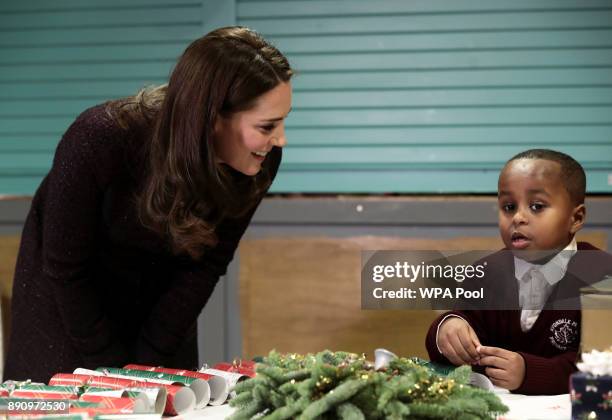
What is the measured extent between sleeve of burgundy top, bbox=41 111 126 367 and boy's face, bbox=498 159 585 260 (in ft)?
2.85

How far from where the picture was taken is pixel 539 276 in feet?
5.34

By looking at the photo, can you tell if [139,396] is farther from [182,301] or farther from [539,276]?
[539,276]

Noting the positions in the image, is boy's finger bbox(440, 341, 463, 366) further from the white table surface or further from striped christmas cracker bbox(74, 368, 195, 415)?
striped christmas cracker bbox(74, 368, 195, 415)

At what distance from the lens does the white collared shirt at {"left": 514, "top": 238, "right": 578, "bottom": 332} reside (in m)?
1.62

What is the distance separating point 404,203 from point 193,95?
4.25 feet

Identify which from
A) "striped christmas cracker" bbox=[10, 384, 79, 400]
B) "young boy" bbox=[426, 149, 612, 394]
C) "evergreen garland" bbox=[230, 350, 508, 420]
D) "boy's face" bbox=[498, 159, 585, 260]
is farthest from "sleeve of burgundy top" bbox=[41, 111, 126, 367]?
"boy's face" bbox=[498, 159, 585, 260]

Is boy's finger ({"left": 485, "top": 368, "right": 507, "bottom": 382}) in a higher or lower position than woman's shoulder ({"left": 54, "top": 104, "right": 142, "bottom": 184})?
lower

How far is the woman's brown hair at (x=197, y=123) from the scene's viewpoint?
180 cm

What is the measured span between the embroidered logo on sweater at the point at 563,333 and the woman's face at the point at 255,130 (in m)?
0.65

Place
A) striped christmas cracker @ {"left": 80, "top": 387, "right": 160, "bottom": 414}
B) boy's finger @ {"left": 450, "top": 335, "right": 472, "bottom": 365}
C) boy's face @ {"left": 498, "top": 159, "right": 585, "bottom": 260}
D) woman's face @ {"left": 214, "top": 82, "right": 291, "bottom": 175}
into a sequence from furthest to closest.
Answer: woman's face @ {"left": 214, "top": 82, "right": 291, "bottom": 175} < boy's finger @ {"left": 450, "top": 335, "right": 472, "bottom": 365} < boy's face @ {"left": 498, "top": 159, "right": 585, "bottom": 260} < striped christmas cracker @ {"left": 80, "top": 387, "right": 160, "bottom": 414}

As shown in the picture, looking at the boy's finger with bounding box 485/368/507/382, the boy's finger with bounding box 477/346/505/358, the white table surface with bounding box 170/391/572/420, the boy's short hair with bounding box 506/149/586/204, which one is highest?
the boy's short hair with bounding box 506/149/586/204

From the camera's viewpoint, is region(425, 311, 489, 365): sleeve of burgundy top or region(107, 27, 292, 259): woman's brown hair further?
region(107, 27, 292, 259): woman's brown hair

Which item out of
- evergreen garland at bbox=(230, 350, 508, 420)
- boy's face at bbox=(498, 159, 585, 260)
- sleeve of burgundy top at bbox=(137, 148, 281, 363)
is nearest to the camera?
evergreen garland at bbox=(230, 350, 508, 420)

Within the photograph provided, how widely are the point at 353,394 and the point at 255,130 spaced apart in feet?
2.30
